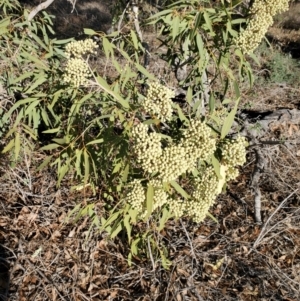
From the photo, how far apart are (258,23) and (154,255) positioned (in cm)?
176

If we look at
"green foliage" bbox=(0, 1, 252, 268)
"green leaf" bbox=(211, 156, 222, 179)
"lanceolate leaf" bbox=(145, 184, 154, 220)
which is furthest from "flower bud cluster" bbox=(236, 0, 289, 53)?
"lanceolate leaf" bbox=(145, 184, 154, 220)

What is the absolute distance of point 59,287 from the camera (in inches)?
102

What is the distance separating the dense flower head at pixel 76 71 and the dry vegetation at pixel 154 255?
1.24 meters

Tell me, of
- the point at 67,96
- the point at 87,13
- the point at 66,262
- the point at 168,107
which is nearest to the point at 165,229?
the point at 66,262

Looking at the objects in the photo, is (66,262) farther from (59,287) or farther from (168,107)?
(168,107)

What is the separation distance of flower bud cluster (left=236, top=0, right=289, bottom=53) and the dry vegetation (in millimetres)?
876

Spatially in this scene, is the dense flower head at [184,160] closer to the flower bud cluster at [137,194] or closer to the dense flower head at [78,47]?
the flower bud cluster at [137,194]

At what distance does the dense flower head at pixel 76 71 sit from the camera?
1.75m

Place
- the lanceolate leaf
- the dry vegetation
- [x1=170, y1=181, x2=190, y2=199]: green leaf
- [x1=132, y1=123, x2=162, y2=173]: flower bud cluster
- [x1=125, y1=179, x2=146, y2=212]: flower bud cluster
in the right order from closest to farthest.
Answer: [x1=132, y1=123, x2=162, y2=173]: flower bud cluster, the lanceolate leaf, [x1=125, y1=179, x2=146, y2=212]: flower bud cluster, [x1=170, y1=181, x2=190, y2=199]: green leaf, the dry vegetation

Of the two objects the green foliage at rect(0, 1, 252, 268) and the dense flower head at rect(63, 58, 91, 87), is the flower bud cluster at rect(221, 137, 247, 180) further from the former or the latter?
the dense flower head at rect(63, 58, 91, 87)

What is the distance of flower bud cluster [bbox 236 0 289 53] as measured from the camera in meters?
1.82

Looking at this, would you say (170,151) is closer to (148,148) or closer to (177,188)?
(148,148)

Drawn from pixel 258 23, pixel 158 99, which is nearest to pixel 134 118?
pixel 158 99

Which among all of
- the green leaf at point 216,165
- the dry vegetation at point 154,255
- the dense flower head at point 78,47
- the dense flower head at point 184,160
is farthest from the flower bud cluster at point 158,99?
the dry vegetation at point 154,255
